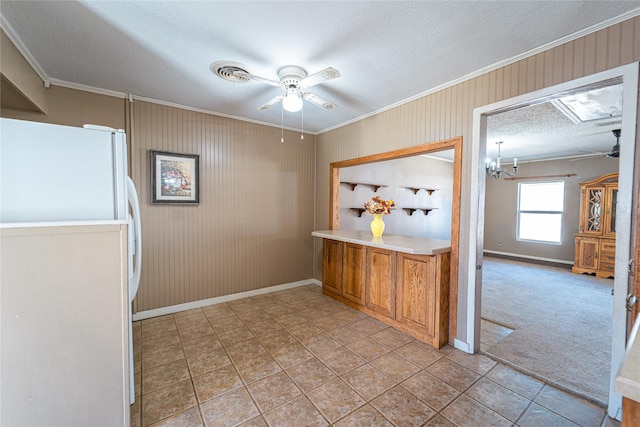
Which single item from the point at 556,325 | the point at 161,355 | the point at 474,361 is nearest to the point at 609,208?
the point at 556,325

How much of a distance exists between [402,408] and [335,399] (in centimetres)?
46

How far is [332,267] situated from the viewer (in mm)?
3828

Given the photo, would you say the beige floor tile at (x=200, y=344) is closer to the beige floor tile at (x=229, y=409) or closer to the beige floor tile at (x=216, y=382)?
the beige floor tile at (x=216, y=382)

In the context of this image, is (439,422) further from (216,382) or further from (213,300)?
(213,300)

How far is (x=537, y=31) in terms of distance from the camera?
1.83 m

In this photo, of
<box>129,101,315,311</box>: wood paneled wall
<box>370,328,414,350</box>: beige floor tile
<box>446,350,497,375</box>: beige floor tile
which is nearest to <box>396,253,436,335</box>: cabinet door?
<box>370,328,414,350</box>: beige floor tile

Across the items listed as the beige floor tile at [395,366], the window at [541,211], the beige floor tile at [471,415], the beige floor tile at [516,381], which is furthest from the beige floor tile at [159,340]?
the window at [541,211]

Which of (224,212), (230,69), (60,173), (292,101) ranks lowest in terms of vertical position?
(224,212)

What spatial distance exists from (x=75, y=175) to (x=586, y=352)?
4350 millimetres

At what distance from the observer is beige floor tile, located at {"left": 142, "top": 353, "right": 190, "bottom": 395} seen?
1.99 metres

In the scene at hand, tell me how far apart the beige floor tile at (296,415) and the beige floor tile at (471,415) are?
0.84m

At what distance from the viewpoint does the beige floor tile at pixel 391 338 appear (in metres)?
2.60

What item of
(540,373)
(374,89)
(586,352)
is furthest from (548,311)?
(374,89)

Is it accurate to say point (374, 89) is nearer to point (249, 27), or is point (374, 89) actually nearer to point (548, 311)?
point (249, 27)
